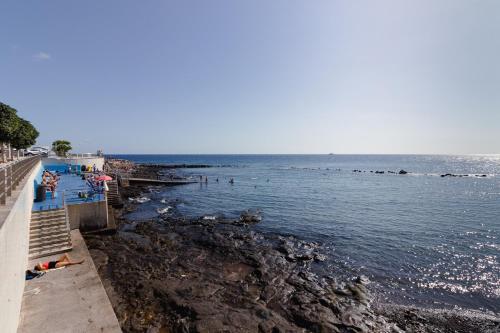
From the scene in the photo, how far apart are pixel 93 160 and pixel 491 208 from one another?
59.9m

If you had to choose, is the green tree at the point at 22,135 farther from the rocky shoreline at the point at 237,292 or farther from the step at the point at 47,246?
the step at the point at 47,246

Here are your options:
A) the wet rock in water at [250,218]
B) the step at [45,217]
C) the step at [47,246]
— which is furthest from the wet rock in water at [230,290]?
the wet rock in water at [250,218]

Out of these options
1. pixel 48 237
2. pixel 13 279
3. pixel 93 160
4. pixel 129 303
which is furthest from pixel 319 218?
pixel 93 160

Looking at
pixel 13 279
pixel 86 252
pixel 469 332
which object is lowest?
pixel 469 332

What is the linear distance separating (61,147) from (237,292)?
156 feet

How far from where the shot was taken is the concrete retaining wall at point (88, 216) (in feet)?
62.7

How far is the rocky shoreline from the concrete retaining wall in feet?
2.92

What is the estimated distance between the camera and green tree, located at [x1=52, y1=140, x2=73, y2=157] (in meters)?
46.6

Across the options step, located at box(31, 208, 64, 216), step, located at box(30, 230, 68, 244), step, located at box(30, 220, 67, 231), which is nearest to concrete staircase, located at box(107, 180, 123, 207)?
step, located at box(31, 208, 64, 216)

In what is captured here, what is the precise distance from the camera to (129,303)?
11.4 m

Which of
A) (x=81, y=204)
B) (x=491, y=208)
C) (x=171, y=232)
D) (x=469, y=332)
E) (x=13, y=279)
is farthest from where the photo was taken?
(x=491, y=208)

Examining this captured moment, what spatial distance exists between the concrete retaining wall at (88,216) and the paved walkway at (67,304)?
6.31 metres

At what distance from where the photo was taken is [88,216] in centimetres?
1973

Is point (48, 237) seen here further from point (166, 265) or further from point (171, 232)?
point (171, 232)
